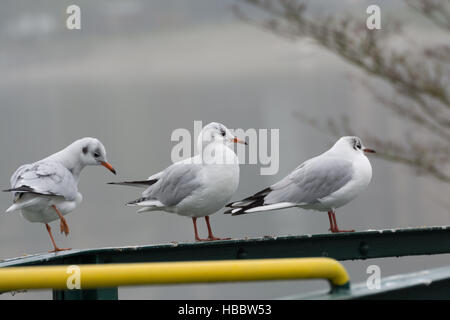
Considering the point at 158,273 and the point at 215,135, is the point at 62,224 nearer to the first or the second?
the point at 215,135

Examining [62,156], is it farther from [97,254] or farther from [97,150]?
[97,254]

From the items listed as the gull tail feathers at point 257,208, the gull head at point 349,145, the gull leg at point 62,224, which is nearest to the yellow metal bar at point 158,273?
the gull leg at point 62,224

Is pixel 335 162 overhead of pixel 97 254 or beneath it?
overhead

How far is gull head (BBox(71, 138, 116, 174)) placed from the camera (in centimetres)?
295

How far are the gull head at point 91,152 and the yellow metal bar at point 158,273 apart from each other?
1539 millimetres

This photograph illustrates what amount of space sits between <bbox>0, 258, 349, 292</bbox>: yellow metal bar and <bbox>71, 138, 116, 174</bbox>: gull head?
60.6 inches

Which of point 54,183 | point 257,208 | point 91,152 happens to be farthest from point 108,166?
point 257,208

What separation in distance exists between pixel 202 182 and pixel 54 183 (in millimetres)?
579

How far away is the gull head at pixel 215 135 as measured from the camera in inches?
119

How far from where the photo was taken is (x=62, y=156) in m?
2.95

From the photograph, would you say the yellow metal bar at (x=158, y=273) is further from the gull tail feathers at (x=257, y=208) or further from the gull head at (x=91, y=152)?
the gull tail feathers at (x=257, y=208)

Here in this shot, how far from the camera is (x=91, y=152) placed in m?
2.95
